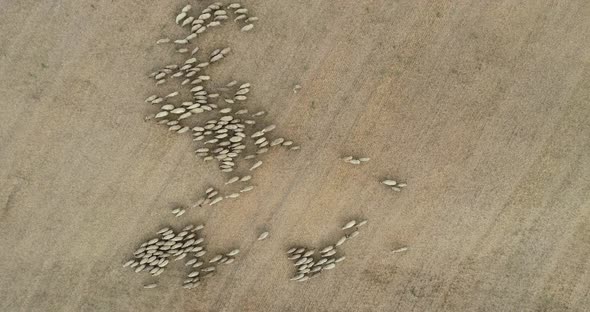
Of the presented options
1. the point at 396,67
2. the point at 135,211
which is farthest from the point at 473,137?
the point at 135,211

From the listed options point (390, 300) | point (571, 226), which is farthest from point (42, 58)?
point (571, 226)

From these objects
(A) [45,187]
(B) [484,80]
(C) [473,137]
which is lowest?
(A) [45,187]

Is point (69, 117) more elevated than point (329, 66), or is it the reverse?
point (329, 66)

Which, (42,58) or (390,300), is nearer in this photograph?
(42,58)

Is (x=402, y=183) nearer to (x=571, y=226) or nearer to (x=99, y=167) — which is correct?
(x=571, y=226)

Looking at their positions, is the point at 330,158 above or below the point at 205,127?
below

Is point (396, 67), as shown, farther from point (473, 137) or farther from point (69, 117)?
point (69, 117)
